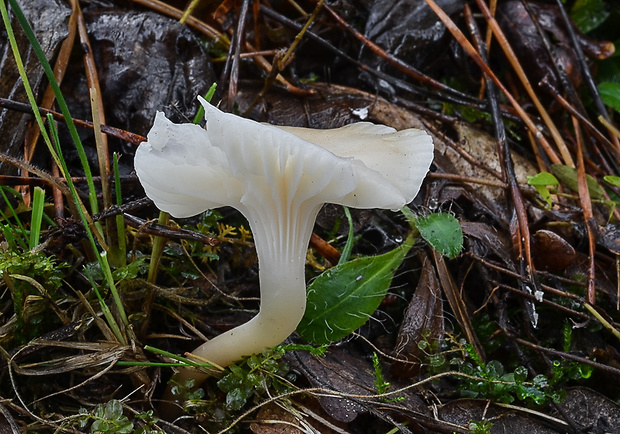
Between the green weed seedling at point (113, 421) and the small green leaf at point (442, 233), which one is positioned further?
the small green leaf at point (442, 233)

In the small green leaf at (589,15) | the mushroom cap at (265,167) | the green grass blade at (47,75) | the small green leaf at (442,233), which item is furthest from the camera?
the small green leaf at (589,15)

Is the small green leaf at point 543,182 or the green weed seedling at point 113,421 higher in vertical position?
the small green leaf at point 543,182

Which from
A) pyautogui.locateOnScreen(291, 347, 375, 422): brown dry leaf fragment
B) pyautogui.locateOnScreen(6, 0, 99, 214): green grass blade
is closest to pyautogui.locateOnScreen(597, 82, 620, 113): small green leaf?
pyautogui.locateOnScreen(291, 347, 375, 422): brown dry leaf fragment

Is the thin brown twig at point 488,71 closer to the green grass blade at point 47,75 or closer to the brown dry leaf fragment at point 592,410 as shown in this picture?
the brown dry leaf fragment at point 592,410

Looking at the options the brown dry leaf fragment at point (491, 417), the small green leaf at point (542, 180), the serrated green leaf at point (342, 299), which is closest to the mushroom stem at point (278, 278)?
the serrated green leaf at point (342, 299)

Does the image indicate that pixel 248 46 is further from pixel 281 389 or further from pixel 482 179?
pixel 281 389

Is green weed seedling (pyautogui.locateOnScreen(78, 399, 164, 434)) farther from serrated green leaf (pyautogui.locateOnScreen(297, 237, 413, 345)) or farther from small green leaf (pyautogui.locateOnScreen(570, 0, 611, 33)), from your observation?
small green leaf (pyautogui.locateOnScreen(570, 0, 611, 33))

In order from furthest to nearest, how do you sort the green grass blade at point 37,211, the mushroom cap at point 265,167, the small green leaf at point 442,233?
1. the small green leaf at point 442,233
2. the green grass blade at point 37,211
3. the mushroom cap at point 265,167

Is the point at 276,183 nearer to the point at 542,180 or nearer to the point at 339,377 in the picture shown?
the point at 339,377
